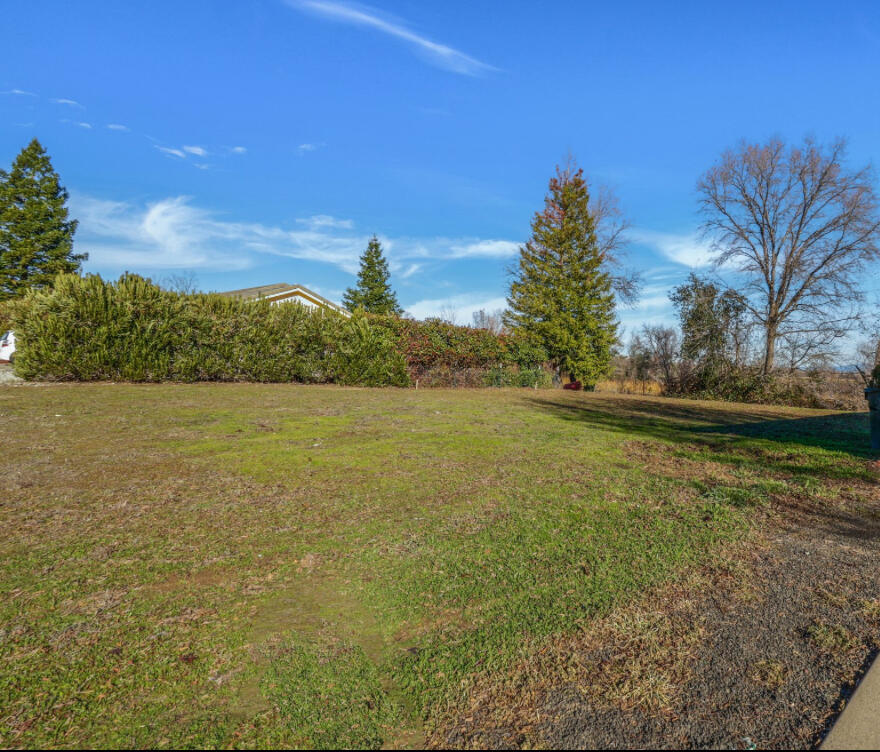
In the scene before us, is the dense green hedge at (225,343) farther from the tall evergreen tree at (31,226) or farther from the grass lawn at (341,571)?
the tall evergreen tree at (31,226)

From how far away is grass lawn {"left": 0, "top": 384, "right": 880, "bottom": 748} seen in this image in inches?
63.9

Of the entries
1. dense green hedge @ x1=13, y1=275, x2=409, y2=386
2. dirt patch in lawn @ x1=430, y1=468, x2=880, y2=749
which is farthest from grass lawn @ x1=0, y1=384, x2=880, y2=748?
dense green hedge @ x1=13, y1=275, x2=409, y2=386

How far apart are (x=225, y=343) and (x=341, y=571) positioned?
1232 centimetres

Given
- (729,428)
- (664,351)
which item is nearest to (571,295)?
(664,351)

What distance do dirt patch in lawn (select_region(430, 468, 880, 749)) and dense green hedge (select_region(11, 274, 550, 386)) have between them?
13.2m

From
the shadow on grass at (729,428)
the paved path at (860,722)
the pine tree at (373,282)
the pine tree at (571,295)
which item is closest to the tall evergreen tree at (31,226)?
the pine tree at (373,282)

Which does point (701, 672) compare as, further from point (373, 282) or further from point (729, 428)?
point (373, 282)

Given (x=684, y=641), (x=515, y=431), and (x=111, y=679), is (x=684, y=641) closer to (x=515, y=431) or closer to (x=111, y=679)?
(x=111, y=679)

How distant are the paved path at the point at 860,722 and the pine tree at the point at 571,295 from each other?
2182 centimetres

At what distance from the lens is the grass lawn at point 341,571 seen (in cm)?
162

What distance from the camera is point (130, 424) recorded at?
6.75 m

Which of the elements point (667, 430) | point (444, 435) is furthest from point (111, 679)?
point (667, 430)

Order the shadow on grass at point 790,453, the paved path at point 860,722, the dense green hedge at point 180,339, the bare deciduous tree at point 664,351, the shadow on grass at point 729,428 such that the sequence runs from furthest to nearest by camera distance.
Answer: the bare deciduous tree at point 664,351 → the dense green hedge at point 180,339 → the shadow on grass at point 729,428 → the shadow on grass at point 790,453 → the paved path at point 860,722

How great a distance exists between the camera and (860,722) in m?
1.53
